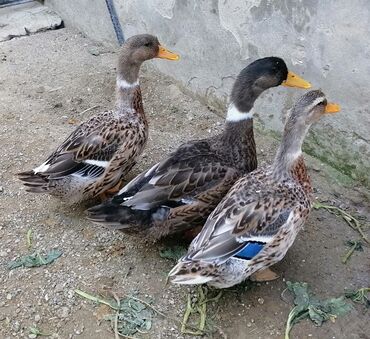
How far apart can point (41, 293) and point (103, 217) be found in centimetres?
51

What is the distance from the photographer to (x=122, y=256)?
336 centimetres

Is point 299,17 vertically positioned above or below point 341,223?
above

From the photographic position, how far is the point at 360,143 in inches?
146

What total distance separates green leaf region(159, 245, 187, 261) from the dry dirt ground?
4 centimetres

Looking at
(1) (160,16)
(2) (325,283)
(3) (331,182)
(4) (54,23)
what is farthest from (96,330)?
(4) (54,23)

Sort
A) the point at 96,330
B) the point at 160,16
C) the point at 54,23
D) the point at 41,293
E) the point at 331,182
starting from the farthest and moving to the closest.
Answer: the point at 54,23 → the point at 160,16 → the point at 331,182 → the point at 41,293 → the point at 96,330

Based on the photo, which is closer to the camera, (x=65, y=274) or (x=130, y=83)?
(x=65, y=274)

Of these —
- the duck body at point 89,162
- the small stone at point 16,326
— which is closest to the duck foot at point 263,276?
the duck body at point 89,162

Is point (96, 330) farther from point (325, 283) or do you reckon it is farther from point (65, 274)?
point (325, 283)

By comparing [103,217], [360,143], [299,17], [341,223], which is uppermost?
[299,17]

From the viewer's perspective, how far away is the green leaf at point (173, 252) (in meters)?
3.32

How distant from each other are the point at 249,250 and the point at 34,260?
1.26 m

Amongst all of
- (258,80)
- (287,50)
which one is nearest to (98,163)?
(258,80)

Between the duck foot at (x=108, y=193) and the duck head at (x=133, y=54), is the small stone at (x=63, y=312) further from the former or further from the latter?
the duck head at (x=133, y=54)
